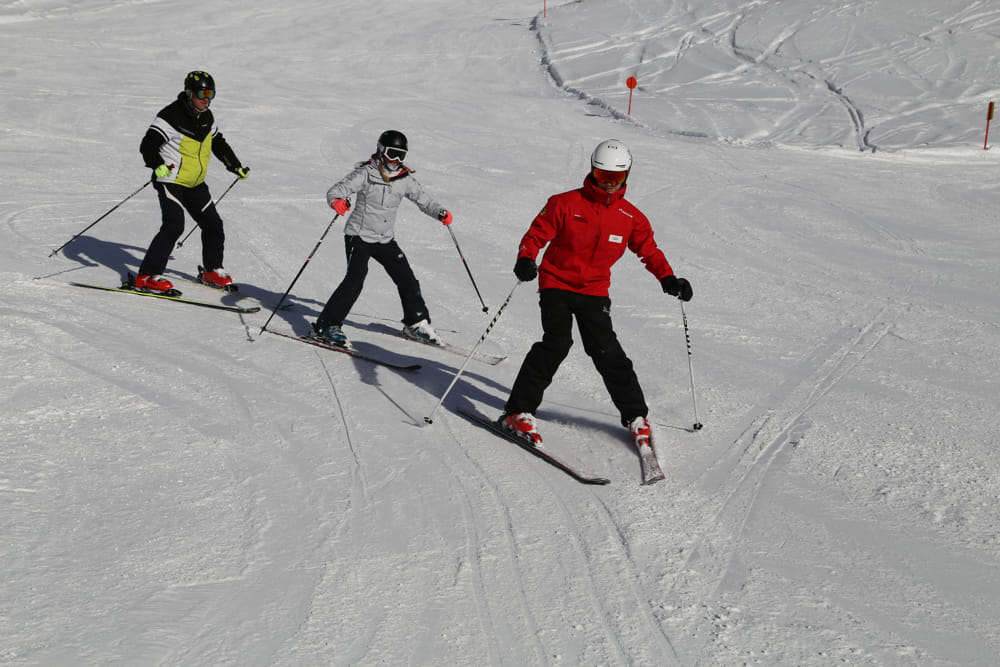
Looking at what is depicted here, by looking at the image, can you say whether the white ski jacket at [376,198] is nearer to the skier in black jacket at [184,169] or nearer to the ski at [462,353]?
the ski at [462,353]

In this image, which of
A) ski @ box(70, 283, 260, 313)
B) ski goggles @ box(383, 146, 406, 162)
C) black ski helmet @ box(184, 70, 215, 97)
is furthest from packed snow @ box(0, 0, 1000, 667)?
black ski helmet @ box(184, 70, 215, 97)

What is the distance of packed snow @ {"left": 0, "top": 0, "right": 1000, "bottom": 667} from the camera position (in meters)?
3.79

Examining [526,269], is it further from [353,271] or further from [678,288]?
[353,271]

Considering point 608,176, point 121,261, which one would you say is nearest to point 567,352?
point 608,176

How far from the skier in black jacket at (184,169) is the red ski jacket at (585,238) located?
3.86m

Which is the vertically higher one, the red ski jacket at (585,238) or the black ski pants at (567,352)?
the red ski jacket at (585,238)

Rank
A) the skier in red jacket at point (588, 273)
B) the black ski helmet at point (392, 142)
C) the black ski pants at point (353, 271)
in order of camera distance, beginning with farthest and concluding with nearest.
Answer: the black ski pants at point (353, 271) < the black ski helmet at point (392, 142) < the skier in red jacket at point (588, 273)

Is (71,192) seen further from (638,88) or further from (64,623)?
(638,88)

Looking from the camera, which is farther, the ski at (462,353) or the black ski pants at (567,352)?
the ski at (462,353)

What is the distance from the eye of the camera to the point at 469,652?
3594mm

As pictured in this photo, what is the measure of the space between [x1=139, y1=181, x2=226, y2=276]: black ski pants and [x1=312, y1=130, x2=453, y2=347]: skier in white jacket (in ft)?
6.06

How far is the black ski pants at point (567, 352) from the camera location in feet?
18.4

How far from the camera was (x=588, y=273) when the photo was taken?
18.2 feet

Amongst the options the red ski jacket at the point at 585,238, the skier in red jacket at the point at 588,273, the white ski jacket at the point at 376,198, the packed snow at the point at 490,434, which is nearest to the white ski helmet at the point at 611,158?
the skier in red jacket at the point at 588,273
